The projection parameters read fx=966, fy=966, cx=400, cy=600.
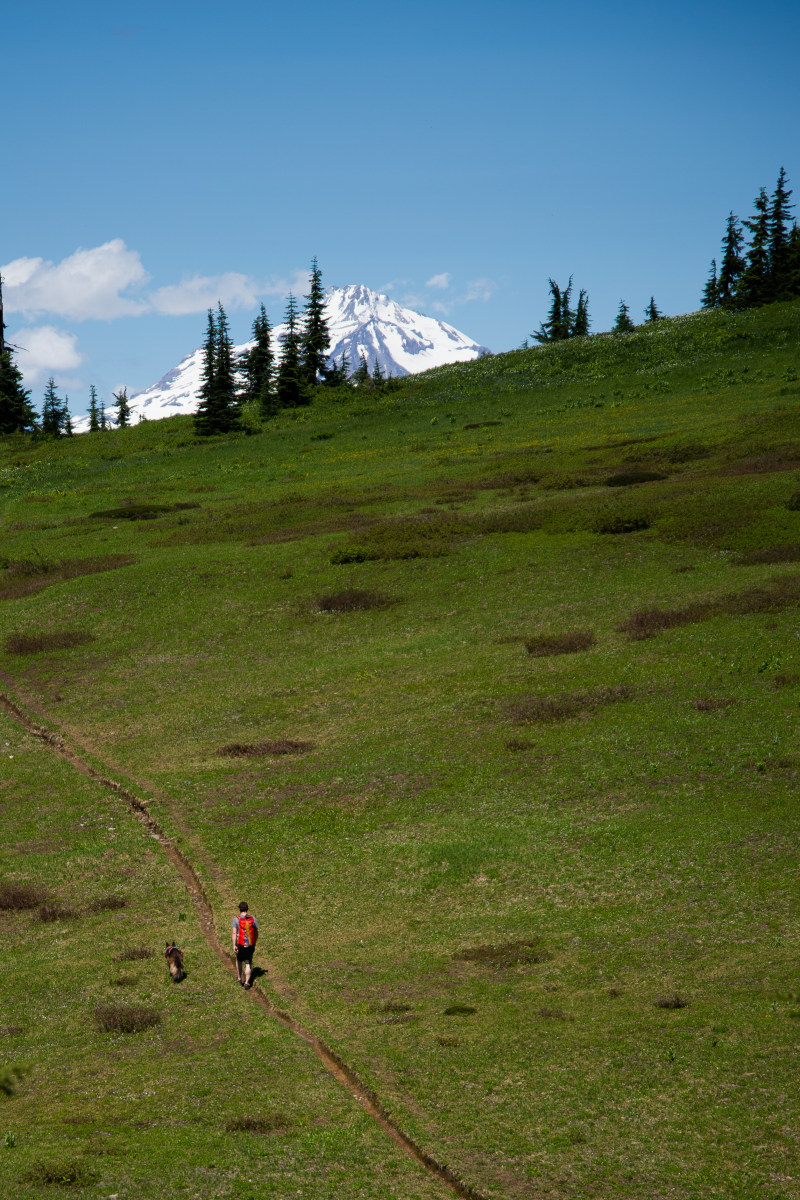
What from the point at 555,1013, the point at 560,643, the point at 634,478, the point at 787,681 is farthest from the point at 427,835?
the point at 634,478

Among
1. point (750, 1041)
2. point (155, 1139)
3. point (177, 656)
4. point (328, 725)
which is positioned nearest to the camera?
point (155, 1139)

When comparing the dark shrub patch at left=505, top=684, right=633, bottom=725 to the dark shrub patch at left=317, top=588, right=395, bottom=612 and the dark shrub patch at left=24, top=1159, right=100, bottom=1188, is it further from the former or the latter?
the dark shrub patch at left=24, top=1159, right=100, bottom=1188

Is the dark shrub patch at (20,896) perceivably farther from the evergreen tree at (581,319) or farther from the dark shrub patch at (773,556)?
the evergreen tree at (581,319)

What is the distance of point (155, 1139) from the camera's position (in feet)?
→ 52.1

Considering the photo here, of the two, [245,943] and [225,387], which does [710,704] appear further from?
[225,387]

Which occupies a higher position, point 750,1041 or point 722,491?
point 722,491

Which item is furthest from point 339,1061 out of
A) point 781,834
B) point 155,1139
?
point 781,834

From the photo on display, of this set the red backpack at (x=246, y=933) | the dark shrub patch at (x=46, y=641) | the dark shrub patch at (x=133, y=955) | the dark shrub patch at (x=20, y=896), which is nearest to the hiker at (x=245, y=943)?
the red backpack at (x=246, y=933)

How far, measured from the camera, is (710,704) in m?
36.9

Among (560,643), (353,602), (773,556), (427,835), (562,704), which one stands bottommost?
(427,835)

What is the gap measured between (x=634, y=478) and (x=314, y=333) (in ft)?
287

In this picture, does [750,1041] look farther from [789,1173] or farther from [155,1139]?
[155,1139]

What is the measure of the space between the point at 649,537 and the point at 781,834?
34551 mm

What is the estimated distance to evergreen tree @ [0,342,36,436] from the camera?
151 metres
